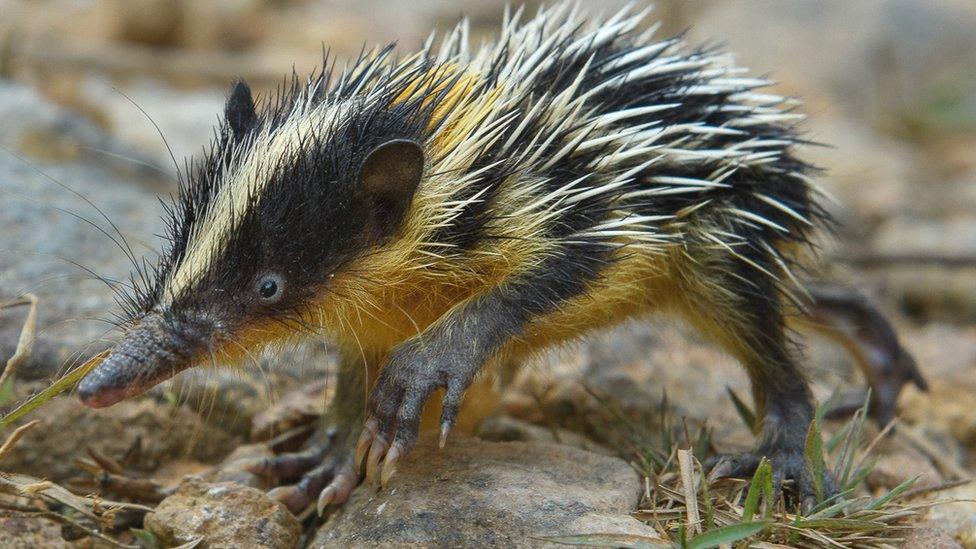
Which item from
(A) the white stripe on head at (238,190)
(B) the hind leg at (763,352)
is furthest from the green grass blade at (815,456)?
(A) the white stripe on head at (238,190)

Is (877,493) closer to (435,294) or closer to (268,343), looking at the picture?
(435,294)

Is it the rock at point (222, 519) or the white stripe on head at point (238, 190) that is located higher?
the white stripe on head at point (238, 190)

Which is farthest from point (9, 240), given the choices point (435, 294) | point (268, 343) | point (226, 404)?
point (435, 294)

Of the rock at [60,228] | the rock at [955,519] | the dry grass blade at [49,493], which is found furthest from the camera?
the rock at [60,228]

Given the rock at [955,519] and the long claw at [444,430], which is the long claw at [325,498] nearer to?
the long claw at [444,430]

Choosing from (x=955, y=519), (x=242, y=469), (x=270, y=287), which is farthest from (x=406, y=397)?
(x=955, y=519)

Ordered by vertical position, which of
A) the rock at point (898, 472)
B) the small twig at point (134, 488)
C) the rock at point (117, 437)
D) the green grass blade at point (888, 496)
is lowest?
the green grass blade at point (888, 496)

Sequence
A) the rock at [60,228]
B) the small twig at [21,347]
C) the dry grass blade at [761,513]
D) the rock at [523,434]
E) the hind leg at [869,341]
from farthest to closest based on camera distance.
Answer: the hind leg at [869,341] → the rock at [523,434] → the rock at [60,228] → the small twig at [21,347] → the dry grass blade at [761,513]
